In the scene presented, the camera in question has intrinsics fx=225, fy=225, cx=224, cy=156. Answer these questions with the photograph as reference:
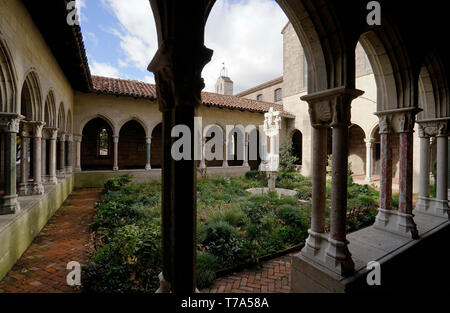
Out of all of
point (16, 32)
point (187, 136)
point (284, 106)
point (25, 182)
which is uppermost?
point (284, 106)

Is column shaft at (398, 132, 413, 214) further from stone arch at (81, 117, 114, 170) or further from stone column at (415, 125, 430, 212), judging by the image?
stone arch at (81, 117, 114, 170)

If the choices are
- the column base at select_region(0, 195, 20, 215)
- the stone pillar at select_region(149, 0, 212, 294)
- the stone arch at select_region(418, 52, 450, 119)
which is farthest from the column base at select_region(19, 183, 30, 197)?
the stone arch at select_region(418, 52, 450, 119)

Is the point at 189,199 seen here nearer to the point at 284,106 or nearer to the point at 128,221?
the point at 128,221

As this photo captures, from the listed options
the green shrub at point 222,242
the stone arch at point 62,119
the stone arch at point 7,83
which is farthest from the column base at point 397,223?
the stone arch at point 62,119

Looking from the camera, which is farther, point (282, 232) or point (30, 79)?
point (30, 79)

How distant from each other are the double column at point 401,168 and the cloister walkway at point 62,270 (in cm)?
198

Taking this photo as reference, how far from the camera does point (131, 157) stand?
1576 centimetres

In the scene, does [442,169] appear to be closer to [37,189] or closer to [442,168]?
[442,168]

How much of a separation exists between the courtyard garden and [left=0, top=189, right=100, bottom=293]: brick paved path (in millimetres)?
345

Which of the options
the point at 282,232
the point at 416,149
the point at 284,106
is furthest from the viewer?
the point at 284,106

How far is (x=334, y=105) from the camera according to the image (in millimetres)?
2807
